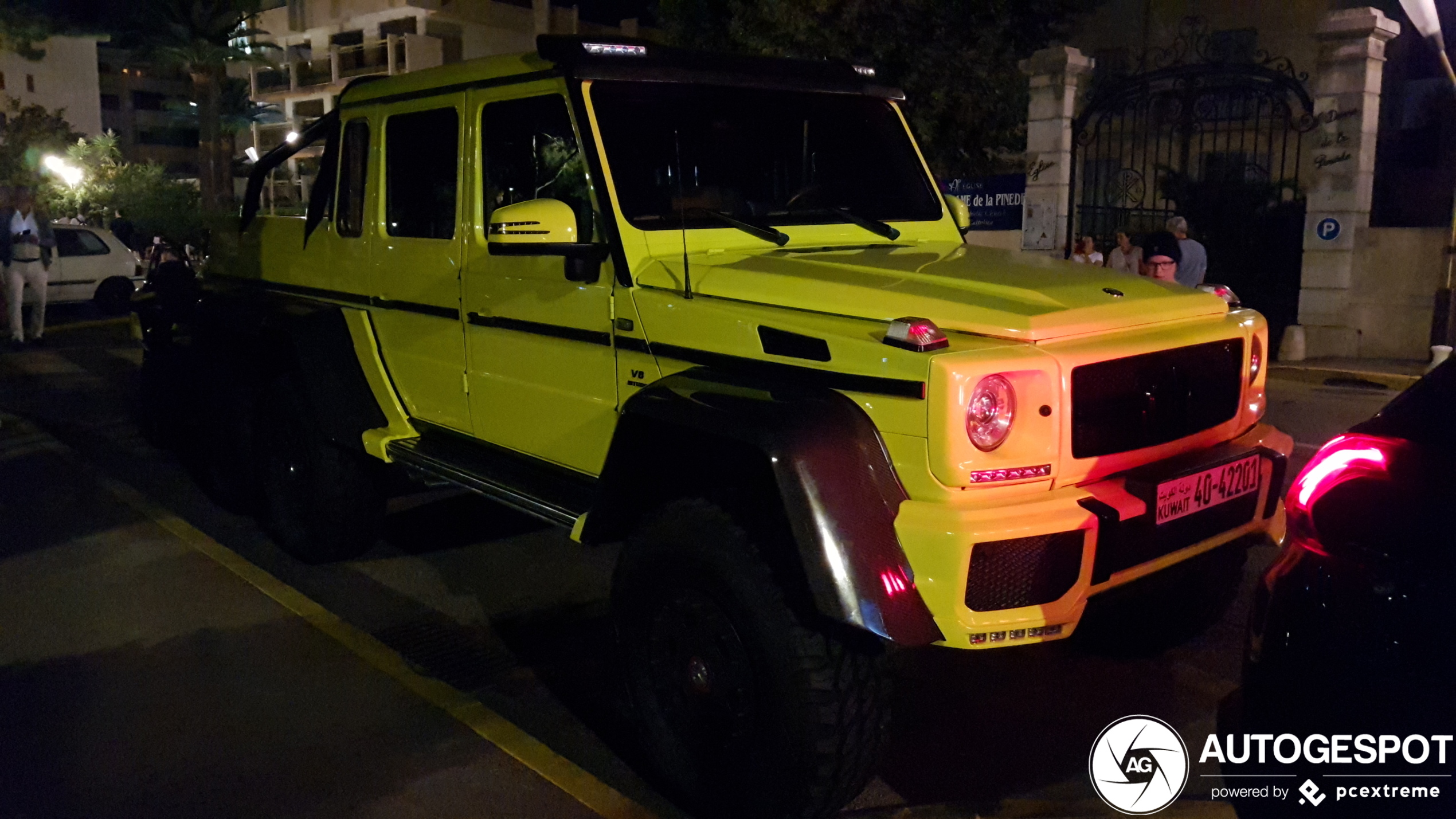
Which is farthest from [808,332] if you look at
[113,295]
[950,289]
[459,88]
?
[113,295]

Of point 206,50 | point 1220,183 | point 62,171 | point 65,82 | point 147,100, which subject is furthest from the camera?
point 147,100

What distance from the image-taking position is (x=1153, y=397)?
3.52 m

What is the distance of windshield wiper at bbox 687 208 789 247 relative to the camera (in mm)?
4176

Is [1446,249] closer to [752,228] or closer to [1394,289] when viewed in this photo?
[1394,289]

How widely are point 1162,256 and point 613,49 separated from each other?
28.8ft

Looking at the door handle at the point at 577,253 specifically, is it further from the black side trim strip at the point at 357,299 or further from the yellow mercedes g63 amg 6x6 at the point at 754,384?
the black side trim strip at the point at 357,299

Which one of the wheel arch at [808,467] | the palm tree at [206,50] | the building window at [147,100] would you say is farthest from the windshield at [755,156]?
the building window at [147,100]

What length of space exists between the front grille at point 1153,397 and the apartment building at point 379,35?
36.8m

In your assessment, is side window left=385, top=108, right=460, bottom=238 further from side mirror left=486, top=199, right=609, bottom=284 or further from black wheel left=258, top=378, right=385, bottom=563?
black wheel left=258, top=378, right=385, bottom=563

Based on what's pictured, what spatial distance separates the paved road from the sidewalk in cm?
781

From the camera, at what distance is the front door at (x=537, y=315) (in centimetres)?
414

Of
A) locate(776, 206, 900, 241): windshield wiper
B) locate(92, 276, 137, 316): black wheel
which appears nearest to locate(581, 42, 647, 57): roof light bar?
locate(776, 206, 900, 241): windshield wiper

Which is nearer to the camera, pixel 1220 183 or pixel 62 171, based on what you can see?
pixel 1220 183

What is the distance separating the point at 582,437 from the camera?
4219 mm
